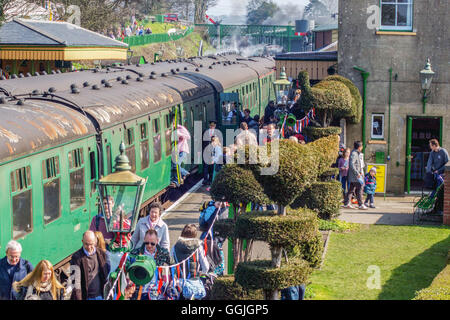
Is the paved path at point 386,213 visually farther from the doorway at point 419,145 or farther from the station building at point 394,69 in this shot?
the doorway at point 419,145

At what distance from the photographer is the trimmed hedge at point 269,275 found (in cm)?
949

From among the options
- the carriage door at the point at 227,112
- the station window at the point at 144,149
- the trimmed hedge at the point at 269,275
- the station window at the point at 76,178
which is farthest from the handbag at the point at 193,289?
the carriage door at the point at 227,112

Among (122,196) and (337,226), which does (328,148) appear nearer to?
(337,226)

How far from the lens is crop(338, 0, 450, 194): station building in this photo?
67.8ft

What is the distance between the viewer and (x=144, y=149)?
57.3 ft

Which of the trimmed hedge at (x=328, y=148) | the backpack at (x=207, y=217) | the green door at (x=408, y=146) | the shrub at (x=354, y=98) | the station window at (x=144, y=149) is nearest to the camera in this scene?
the backpack at (x=207, y=217)

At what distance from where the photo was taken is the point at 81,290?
970cm

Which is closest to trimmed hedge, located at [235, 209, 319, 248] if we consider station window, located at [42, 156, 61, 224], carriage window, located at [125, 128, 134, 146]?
station window, located at [42, 156, 61, 224]

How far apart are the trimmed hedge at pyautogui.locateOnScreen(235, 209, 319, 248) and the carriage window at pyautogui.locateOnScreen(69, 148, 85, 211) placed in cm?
416

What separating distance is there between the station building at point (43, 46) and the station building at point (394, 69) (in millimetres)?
9449

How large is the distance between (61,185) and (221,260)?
2767mm

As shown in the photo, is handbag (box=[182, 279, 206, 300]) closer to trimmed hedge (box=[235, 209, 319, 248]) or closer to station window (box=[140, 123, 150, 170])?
trimmed hedge (box=[235, 209, 319, 248])
